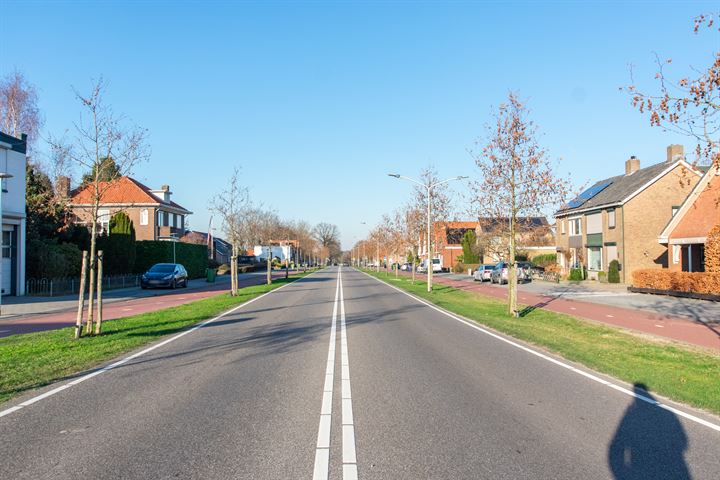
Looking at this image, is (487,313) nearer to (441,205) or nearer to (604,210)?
(441,205)

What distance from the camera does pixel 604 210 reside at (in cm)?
4306

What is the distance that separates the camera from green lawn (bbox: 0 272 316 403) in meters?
8.62

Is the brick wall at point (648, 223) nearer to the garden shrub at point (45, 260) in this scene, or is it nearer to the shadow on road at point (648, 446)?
the garden shrub at point (45, 260)

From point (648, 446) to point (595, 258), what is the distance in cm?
4212

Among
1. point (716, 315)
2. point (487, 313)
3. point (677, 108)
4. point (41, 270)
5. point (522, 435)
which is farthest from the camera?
point (41, 270)

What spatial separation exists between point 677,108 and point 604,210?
37.1m

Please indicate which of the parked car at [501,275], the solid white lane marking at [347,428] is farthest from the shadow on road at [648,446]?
the parked car at [501,275]

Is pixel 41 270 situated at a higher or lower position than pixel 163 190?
lower

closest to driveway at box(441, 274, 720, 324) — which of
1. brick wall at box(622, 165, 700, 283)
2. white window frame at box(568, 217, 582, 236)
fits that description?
brick wall at box(622, 165, 700, 283)

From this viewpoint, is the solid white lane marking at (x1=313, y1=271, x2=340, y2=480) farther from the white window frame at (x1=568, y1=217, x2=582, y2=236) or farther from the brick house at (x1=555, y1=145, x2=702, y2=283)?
the white window frame at (x1=568, y1=217, x2=582, y2=236)

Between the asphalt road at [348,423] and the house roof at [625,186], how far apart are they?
32994 millimetres

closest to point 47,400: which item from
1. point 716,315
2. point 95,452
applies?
point 95,452

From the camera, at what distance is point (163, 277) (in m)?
34.3

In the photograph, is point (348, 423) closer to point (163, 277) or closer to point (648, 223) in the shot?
point (163, 277)
